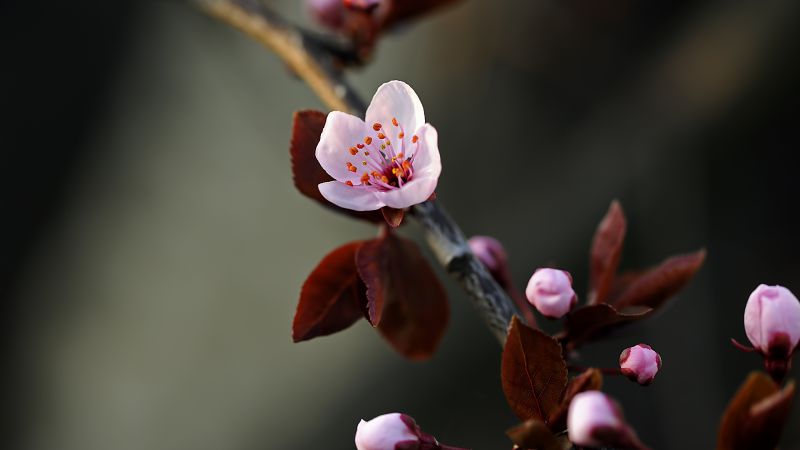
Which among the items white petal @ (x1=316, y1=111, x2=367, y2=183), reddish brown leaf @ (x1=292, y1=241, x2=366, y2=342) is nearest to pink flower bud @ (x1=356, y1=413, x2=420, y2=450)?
reddish brown leaf @ (x1=292, y1=241, x2=366, y2=342)

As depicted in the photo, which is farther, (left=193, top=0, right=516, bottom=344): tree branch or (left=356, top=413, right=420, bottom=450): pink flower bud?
(left=193, top=0, right=516, bottom=344): tree branch

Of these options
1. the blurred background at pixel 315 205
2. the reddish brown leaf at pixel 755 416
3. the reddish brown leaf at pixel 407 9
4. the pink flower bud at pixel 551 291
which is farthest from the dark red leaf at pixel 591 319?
the blurred background at pixel 315 205

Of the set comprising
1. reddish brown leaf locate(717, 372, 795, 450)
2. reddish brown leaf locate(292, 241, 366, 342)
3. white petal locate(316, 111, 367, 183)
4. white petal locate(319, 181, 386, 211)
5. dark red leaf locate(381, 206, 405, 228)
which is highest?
white petal locate(316, 111, 367, 183)

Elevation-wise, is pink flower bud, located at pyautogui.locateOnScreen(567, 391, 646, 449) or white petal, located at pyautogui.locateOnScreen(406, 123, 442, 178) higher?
white petal, located at pyautogui.locateOnScreen(406, 123, 442, 178)

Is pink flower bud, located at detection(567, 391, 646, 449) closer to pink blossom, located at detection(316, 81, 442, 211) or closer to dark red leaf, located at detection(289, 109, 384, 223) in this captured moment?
pink blossom, located at detection(316, 81, 442, 211)

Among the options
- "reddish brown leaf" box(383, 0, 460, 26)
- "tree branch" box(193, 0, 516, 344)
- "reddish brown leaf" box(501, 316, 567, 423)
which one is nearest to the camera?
"reddish brown leaf" box(501, 316, 567, 423)

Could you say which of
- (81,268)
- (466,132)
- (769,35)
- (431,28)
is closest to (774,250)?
(769,35)

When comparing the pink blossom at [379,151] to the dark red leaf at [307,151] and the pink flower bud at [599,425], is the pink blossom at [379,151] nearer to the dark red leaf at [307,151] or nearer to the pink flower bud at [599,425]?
the dark red leaf at [307,151]
